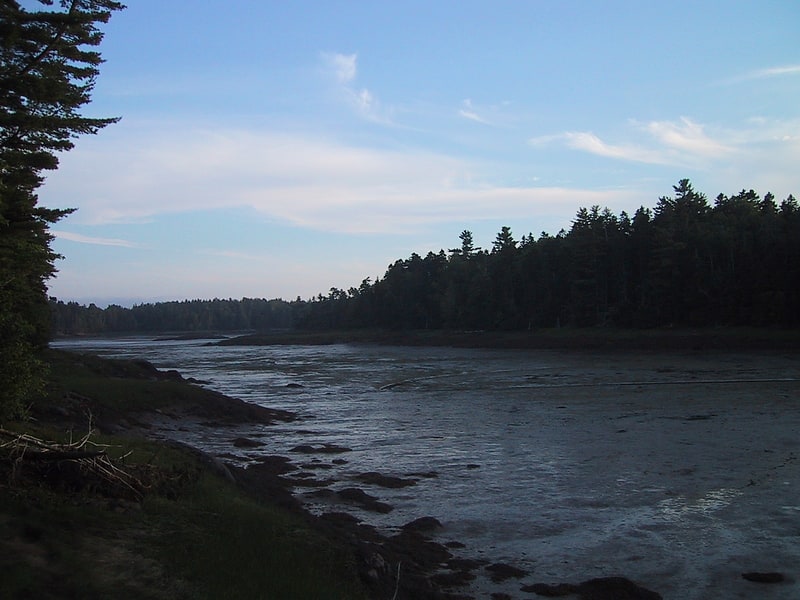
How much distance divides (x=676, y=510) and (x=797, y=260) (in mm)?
56967

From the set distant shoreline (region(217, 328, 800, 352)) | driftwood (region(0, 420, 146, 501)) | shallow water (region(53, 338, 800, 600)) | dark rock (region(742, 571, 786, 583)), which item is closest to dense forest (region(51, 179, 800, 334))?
distant shoreline (region(217, 328, 800, 352))

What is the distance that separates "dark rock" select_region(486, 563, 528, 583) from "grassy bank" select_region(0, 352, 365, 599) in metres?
2.26

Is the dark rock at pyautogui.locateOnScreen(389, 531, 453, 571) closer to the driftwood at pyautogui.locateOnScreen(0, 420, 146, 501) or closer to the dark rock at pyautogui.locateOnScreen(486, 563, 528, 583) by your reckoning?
the dark rock at pyautogui.locateOnScreen(486, 563, 528, 583)

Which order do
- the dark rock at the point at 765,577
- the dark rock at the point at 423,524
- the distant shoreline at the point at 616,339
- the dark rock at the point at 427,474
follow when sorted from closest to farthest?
the dark rock at the point at 765,577 < the dark rock at the point at 423,524 < the dark rock at the point at 427,474 < the distant shoreline at the point at 616,339

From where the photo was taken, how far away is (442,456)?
19.1 metres

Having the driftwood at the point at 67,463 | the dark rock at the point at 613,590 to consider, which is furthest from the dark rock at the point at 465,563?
the driftwood at the point at 67,463

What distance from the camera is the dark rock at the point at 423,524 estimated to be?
1241cm

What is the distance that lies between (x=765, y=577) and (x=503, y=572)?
3.71 meters

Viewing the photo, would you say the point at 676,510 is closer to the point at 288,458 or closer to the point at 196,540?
the point at 196,540

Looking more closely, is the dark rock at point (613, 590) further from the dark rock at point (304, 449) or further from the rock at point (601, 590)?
the dark rock at point (304, 449)

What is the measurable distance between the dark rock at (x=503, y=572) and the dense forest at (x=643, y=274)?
58.8 meters

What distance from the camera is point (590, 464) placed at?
17.4 m

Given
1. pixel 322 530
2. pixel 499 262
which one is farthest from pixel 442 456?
pixel 499 262

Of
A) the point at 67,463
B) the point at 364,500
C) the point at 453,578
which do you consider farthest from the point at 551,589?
the point at 67,463
